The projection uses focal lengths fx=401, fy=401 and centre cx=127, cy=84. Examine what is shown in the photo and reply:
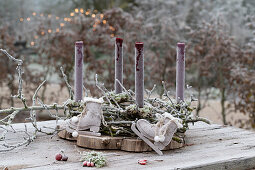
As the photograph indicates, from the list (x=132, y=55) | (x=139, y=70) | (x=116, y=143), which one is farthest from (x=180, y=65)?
(x=132, y=55)

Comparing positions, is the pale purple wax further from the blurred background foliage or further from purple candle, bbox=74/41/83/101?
the blurred background foliage

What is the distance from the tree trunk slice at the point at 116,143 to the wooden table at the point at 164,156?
0.03m

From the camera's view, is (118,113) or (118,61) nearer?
(118,113)

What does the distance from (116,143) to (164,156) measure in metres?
0.25

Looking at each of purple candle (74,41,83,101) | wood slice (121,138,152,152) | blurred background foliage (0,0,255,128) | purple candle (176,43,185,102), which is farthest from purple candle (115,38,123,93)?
blurred background foliage (0,0,255,128)

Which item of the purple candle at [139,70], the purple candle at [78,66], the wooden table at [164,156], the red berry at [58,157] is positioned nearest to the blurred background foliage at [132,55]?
the wooden table at [164,156]

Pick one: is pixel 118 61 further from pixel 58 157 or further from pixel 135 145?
pixel 58 157

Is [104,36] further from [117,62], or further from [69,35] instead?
[117,62]

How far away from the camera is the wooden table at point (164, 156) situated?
1.75 metres

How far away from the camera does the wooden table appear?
175cm

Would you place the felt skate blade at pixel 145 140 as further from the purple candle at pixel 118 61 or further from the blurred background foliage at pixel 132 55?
the blurred background foliage at pixel 132 55

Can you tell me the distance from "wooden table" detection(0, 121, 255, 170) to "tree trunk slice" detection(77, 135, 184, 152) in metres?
0.03

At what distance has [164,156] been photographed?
1885 millimetres

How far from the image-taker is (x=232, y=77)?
16.1 feet
